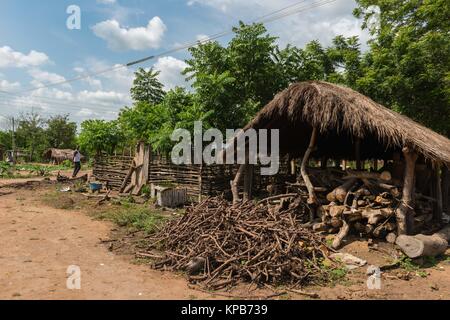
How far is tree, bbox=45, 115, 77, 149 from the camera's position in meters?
42.8

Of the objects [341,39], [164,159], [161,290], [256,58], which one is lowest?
[161,290]

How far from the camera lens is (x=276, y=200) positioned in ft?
30.4

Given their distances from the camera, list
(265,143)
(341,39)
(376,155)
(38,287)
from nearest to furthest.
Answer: (38,287)
(265,143)
(376,155)
(341,39)

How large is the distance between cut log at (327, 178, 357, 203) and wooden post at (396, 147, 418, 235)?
1.14m

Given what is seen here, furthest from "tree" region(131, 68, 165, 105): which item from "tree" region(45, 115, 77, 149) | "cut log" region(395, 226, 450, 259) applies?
"tree" region(45, 115, 77, 149)

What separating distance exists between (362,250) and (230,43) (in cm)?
1166

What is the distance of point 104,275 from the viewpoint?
5352 mm

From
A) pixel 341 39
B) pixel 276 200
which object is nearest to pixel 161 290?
pixel 276 200

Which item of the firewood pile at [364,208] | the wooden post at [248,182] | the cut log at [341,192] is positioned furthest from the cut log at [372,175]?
the wooden post at [248,182]

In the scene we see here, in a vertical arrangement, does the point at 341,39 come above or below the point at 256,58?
above

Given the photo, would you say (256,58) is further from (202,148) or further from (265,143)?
(265,143)

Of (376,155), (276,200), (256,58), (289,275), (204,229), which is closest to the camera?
(289,275)

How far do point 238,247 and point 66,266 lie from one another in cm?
289

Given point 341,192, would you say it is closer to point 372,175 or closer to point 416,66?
point 372,175
